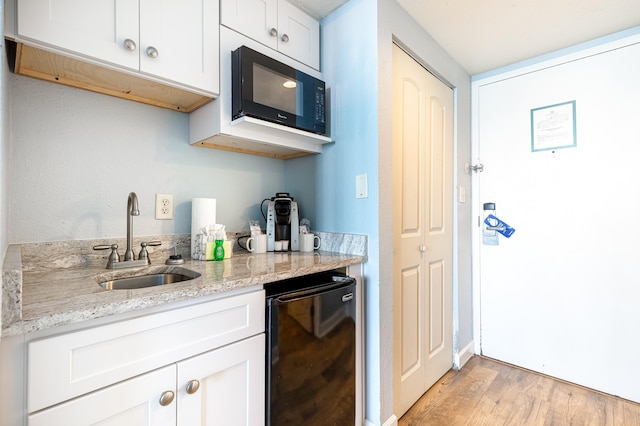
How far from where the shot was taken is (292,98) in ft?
4.97

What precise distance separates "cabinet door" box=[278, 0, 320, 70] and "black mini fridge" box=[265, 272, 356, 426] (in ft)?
3.76

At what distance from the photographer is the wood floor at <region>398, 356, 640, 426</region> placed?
5.48 feet

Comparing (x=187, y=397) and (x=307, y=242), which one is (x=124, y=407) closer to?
(x=187, y=397)

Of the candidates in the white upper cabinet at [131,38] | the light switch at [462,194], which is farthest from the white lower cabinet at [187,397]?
the light switch at [462,194]

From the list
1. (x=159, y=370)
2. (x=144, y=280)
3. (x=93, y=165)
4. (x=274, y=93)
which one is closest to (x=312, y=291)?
(x=159, y=370)

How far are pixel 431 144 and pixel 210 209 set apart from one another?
1.43 metres

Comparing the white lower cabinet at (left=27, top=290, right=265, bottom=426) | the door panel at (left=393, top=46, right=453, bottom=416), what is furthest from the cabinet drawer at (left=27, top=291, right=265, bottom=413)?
the door panel at (left=393, top=46, right=453, bottom=416)

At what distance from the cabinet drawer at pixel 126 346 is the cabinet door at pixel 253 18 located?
3.84 feet

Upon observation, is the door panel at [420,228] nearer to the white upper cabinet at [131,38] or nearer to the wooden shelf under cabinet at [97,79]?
the white upper cabinet at [131,38]

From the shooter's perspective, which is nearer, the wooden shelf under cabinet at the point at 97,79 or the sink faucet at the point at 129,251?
the wooden shelf under cabinet at the point at 97,79

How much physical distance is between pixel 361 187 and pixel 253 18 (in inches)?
36.9

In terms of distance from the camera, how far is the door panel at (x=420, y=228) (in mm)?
1695

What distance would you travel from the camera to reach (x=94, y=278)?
105cm

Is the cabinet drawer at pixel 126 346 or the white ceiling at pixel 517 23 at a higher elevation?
the white ceiling at pixel 517 23
